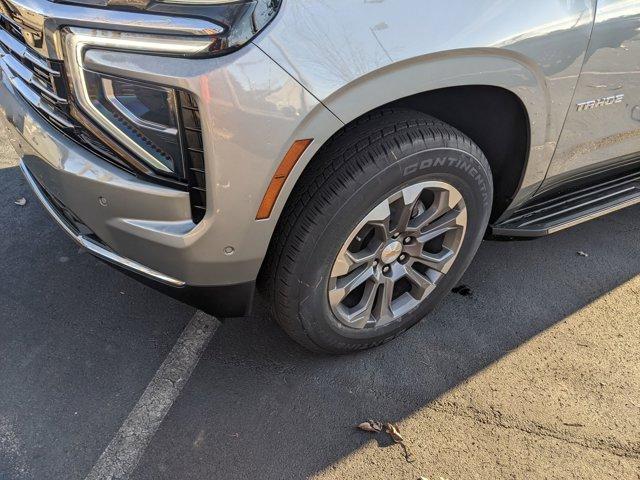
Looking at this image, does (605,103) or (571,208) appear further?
(571,208)

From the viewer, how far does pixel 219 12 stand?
58.7 inches

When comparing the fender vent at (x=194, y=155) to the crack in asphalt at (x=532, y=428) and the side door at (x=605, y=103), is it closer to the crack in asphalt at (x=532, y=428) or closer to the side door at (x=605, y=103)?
the crack in asphalt at (x=532, y=428)

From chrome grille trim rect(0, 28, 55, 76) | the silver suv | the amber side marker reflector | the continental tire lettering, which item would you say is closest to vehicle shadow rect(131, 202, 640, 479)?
the silver suv

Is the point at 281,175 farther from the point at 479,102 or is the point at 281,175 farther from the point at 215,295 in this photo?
the point at 479,102

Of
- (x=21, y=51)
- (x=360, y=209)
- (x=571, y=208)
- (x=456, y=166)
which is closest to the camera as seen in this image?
(x=21, y=51)

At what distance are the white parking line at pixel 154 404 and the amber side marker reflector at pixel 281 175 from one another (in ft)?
3.09

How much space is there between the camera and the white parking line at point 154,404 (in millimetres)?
1988

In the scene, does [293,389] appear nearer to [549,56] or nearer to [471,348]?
[471,348]

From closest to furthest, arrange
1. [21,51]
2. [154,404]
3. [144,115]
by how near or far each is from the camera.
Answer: [144,115] < [21,51] < [154,404]

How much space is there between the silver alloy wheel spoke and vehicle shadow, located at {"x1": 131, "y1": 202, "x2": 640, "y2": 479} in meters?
0.26

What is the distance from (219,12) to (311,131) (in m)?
0.41

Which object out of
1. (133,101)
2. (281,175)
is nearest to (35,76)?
(133,101)

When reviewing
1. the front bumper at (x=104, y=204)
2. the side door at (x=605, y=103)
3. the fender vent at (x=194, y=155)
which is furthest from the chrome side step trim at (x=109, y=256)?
the side door at (x=605, y=103)

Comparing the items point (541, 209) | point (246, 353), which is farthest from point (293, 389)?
point (541, 209)
